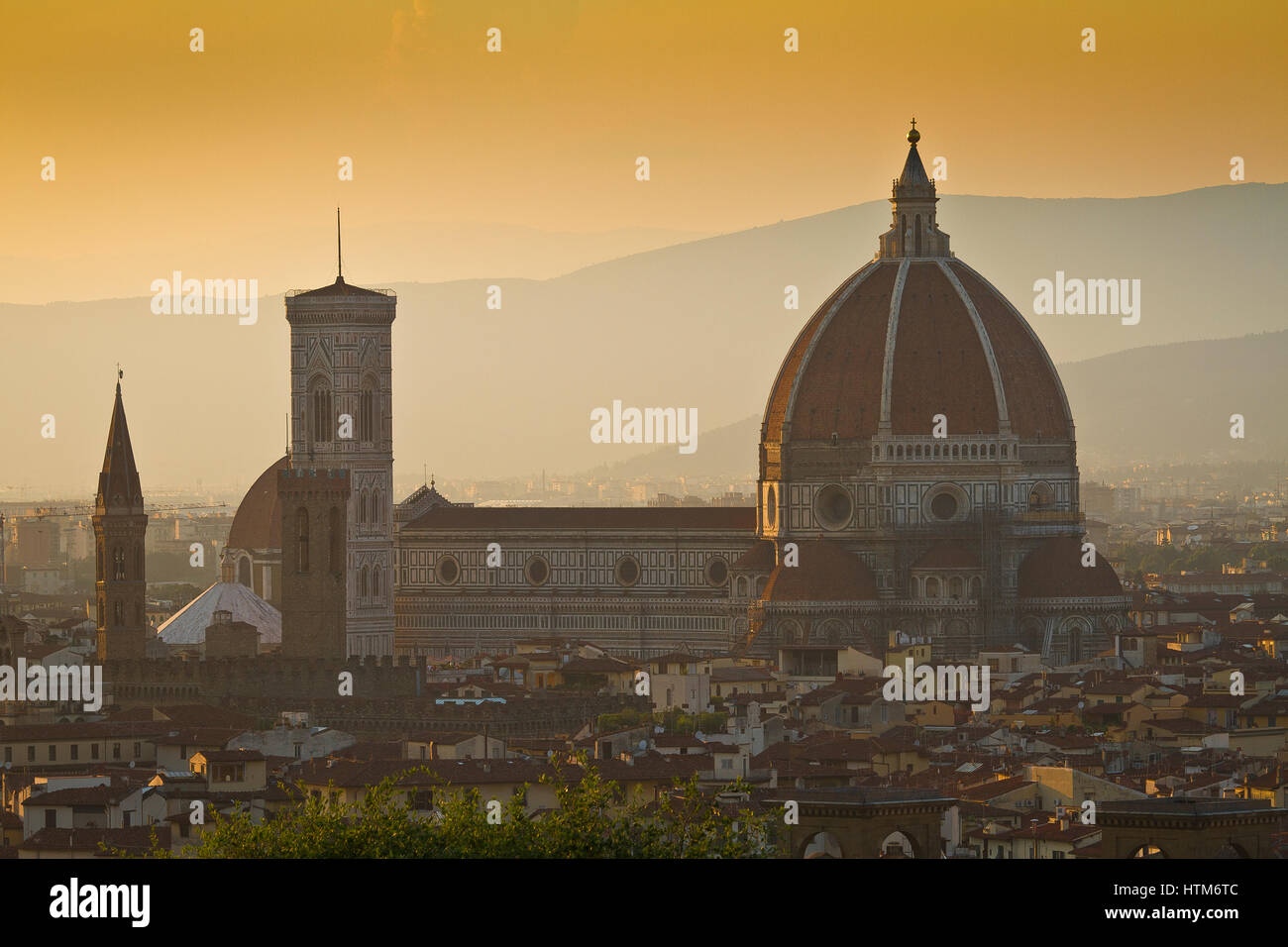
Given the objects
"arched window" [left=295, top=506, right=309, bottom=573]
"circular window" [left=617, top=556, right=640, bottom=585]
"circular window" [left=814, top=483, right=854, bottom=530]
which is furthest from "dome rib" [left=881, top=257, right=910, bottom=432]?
"arched window" [left=295, top=506, right=309, bottom=573]

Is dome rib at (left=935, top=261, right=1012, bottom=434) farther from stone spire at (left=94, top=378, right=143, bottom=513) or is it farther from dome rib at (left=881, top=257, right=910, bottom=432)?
stone spire at (left=94, top=378, right=143, bottom=513)

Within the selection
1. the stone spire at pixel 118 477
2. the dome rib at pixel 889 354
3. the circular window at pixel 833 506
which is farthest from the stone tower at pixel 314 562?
the dome rib at pixel 889 354

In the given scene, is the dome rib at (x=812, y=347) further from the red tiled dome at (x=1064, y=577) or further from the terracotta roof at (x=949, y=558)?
the red tiled dome at (x=1064, y=577)

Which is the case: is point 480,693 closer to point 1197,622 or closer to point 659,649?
point 659,649

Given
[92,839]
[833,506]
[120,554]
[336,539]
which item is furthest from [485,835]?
[833,506]

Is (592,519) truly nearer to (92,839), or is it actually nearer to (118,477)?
(118,477)
